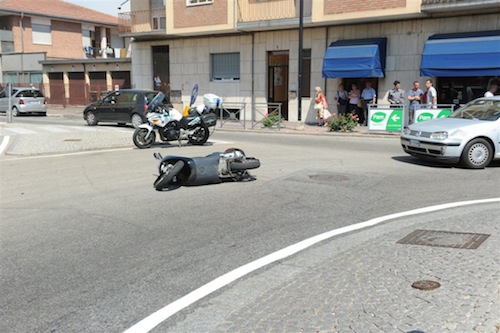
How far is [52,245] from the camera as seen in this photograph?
5531mm

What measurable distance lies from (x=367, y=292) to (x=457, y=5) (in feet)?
56.9

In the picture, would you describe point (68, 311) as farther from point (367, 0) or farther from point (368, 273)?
point (367, 0)

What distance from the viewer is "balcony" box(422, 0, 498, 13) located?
1802 centimetres

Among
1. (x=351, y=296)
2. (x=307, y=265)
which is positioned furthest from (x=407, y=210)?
(x=351, y=296)

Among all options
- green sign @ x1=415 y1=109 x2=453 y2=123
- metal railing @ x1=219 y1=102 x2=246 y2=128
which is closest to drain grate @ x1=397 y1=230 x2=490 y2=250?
green sign @ x1=415 y1=109 x2=453 y2=123

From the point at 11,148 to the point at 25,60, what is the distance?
32.2 metres

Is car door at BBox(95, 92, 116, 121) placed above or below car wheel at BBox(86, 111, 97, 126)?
above

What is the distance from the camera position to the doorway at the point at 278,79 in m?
24.8

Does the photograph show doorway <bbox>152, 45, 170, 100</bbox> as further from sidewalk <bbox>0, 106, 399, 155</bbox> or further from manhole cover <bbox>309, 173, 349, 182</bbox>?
manhole cover <bbox>309, 173, 349, 182</bbox>

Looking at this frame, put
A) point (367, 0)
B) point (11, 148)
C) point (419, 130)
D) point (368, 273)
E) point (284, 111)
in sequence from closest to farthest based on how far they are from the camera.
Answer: point (368, 273)
point (419, 130)
point (11, 148)
point (367, 0)
point (284, 111)

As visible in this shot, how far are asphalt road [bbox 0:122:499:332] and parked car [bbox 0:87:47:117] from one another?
19.9 metres

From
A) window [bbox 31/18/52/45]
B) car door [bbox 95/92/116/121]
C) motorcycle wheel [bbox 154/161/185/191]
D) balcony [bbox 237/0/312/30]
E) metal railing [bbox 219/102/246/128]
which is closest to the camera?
motorcycle wheel [bbox 154/161/185/191]

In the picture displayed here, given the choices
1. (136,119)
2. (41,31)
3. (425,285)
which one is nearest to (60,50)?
(41,31)

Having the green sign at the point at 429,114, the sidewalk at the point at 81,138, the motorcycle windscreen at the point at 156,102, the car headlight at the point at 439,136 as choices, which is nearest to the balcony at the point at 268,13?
the sidewalk at the point at 81,138
